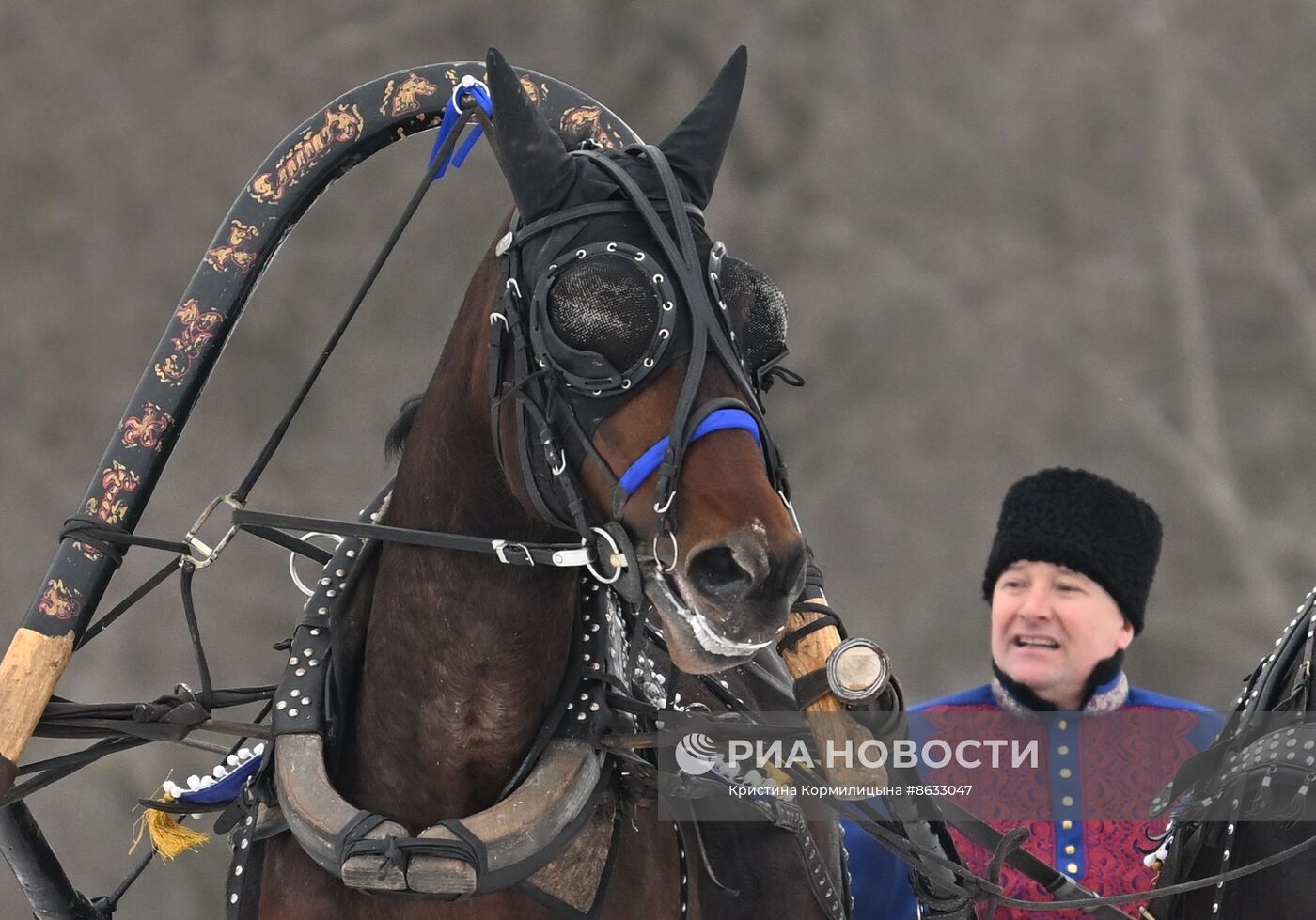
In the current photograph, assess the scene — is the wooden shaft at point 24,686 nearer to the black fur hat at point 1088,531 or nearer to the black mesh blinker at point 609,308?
the black mesh blinker at point 609,308

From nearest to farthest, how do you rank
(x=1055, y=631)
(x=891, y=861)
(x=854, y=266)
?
(x=1055, y=631), (x=891, y=861), (x=854, y=266)

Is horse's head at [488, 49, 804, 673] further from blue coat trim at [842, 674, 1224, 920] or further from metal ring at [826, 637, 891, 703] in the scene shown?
blue coat trim at [842, 674, 1224, 920]

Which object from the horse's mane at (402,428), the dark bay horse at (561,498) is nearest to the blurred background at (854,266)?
the horse's mane at (402,428)

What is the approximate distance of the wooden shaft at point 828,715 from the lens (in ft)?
6.15

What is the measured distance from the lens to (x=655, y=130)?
5266mm

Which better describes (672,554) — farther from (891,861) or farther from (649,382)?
(891,861)

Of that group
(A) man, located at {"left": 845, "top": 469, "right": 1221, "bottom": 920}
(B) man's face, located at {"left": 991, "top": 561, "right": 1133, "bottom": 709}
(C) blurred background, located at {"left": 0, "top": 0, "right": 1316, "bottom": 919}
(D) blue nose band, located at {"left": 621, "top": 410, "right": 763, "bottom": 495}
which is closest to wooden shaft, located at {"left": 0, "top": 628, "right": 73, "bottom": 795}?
(D) blue nose band, located at {"left": 621, "top": 410, "right": 763, "bottom": 495}

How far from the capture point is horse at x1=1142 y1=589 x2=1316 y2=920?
6.33 feet

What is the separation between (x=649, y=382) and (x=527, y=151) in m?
0.28

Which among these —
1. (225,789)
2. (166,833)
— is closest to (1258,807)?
A: (225,789)

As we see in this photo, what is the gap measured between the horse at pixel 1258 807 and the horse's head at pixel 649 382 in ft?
2.26

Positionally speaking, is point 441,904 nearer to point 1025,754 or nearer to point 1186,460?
point 1025,754

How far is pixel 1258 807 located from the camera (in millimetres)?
2000

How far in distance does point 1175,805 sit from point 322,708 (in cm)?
110
